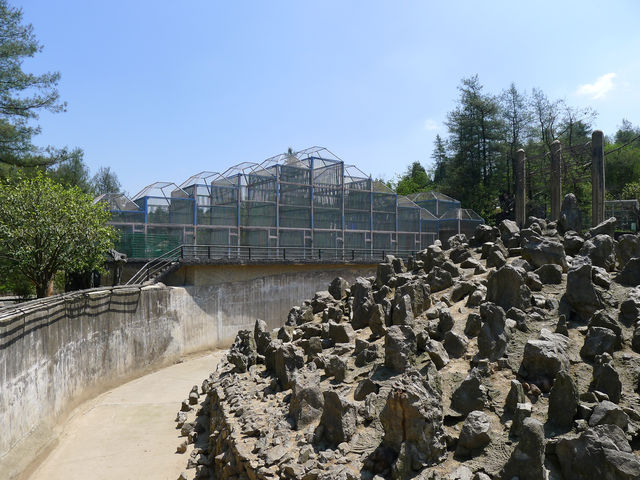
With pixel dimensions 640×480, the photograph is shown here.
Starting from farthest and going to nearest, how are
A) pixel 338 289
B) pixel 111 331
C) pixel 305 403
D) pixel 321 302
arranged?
pixel 111 331 → pixel 338 289 → pixel 321 302 → pixel 305 403

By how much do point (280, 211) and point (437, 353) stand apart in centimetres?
2067

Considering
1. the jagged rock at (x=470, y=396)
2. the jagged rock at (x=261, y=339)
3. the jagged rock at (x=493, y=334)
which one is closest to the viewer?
the jagged rock at (x=470, y=396)

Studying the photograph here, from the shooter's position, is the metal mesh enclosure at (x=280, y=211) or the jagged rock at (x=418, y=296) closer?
the jagged rock at (x=418, y=296)

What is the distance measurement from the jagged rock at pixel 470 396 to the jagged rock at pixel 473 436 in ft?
1.73

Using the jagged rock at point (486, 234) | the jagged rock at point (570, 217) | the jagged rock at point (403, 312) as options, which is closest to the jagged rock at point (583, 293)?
the jagged rock at point (403, 312)

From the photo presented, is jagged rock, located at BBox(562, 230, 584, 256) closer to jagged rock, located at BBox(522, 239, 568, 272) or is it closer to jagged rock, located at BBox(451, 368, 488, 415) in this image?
jagged rock, located at BBox(522, 239, 568, 272)

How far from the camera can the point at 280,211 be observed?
90.6 feet

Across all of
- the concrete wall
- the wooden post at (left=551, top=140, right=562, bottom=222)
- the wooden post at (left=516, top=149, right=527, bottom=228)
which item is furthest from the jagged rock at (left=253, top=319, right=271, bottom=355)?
the wooden post at (left=551, top=140, right=562, bottom=222)

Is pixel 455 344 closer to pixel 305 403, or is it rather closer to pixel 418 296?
pixel 418 296

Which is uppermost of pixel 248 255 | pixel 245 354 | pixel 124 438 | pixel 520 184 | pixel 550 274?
pixel 520 184

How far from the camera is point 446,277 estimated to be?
11.0 meters

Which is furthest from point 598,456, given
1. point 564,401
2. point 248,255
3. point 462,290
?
point 248,255

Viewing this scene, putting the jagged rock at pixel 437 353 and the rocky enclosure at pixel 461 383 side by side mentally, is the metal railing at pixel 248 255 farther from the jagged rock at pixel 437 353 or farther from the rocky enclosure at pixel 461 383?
the jagged rock at pixel 437 353

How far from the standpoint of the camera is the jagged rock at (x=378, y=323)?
963cm
